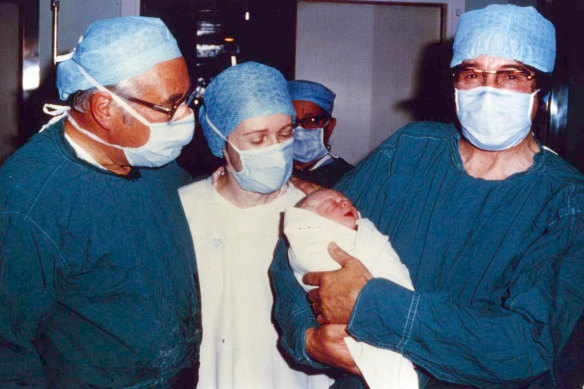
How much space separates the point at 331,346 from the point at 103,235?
0.77 m

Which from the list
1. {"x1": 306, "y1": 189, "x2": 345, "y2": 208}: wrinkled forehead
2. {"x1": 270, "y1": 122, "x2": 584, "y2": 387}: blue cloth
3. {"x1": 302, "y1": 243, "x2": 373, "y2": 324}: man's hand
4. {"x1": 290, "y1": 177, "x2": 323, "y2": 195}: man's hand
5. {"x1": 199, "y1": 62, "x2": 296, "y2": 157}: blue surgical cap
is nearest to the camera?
{"x1": 270, "y1": 122, "x2": 584, "y2": 387}: blue cloth

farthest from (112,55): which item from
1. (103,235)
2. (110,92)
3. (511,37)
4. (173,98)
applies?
(511,37)

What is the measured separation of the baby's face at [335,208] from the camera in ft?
5.27

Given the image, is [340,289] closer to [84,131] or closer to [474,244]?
[474,244]

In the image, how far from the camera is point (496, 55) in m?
1.42

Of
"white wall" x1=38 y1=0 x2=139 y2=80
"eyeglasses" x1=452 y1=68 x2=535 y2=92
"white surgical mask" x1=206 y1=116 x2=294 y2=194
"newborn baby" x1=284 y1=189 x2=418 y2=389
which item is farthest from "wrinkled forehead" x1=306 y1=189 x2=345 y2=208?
"white wall" x1=38 y1=0 x2=139 y2=80

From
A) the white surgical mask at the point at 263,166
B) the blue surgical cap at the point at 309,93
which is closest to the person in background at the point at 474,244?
the white surgical mask at the point at 263,166

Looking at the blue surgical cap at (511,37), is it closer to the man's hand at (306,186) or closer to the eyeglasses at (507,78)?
the eyeglasses at (507,78)

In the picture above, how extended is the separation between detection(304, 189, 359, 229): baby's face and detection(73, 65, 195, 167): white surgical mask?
0.53 metres

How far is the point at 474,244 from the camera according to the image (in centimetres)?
138

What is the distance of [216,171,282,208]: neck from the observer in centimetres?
204

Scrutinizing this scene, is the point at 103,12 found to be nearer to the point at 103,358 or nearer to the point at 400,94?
the point at 400,94

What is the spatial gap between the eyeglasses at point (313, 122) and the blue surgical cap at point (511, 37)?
1.65 m

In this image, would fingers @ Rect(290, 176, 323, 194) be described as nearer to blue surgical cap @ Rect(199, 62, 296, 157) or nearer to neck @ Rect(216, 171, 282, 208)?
neck @ Rect(216, 171, 282, 208)
